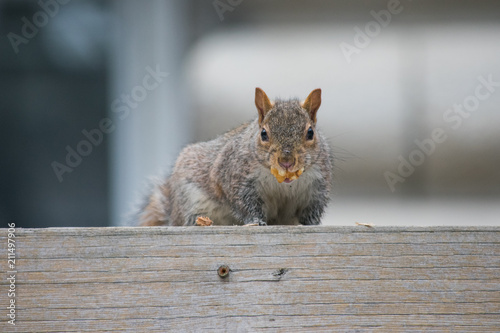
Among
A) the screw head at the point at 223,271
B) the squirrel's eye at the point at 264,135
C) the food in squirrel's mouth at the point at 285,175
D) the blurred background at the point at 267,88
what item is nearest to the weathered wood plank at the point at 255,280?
the screw head at the point at 223,271

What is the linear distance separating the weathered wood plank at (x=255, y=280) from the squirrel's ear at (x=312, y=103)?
568mm

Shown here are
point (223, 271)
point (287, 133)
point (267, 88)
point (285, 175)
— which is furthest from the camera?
point (267, 88)

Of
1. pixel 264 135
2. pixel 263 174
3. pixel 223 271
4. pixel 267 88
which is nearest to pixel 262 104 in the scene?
pixel 264 135

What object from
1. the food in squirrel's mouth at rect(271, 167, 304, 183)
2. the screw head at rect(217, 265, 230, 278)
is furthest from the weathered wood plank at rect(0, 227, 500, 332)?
the food in squirrel's mouth at rect(271, 167, 304, 183)

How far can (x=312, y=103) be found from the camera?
1728 mm

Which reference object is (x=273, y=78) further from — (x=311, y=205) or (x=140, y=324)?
(x=140, y=324)

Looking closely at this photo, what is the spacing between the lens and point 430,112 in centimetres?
346

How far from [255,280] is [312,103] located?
672mm

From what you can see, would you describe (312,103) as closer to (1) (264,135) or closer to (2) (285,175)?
(1) (264,135)

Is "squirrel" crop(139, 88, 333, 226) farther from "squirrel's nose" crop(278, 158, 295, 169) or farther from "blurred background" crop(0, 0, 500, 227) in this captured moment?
"blurred background" crop(0, 0, 500, 227)

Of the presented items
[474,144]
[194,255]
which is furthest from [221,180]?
[474,144]

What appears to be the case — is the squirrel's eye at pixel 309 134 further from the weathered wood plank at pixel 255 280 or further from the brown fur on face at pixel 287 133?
the weathered wood plank at pixel 255 280

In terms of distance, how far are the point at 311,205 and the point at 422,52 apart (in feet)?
6.49

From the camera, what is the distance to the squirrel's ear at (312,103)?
5.60 ft
